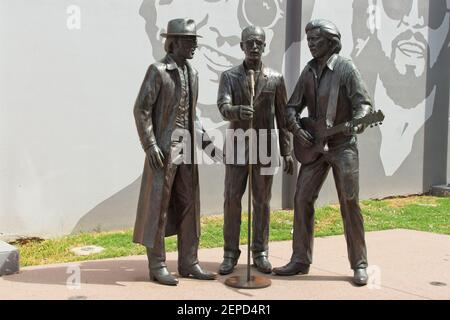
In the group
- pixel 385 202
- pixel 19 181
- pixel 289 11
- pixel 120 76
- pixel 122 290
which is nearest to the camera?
pixel 122 290

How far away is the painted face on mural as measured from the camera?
310 inches

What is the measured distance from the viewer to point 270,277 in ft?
Answer: 16.1

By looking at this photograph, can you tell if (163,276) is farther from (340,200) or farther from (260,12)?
(260,12)

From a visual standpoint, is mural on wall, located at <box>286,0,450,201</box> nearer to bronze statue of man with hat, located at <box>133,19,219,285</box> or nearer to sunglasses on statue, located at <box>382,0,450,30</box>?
sunglasses on statue, located at <box>382,0,450,30</box>

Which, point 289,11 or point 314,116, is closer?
point 314,116

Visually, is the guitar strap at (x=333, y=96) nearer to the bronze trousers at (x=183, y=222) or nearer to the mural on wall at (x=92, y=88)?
the bronze trousers at (x=183, y=222)

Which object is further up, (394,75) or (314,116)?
(394,75)

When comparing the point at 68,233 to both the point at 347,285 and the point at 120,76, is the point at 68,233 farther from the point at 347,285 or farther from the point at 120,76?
the point at 347,285

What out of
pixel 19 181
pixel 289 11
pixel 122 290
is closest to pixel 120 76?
pixel 19 181

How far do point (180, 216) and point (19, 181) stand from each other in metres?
3.12

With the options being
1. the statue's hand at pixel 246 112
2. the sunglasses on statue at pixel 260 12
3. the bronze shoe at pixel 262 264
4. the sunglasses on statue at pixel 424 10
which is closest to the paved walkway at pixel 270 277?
the bronze shoe at pixel 262 264

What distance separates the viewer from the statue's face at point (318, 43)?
186 inches

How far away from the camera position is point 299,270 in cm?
501

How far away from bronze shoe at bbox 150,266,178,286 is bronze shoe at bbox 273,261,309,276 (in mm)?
976
